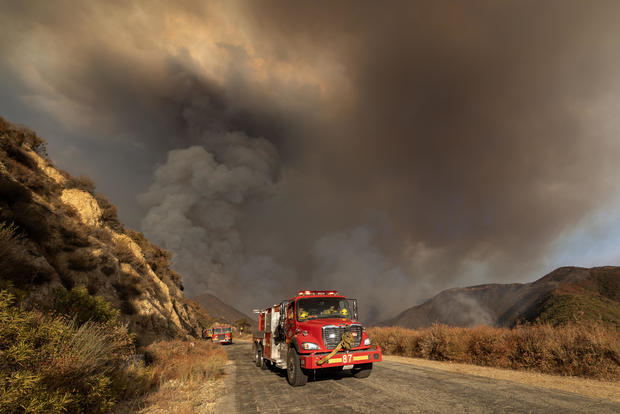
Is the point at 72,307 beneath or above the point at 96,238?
beneath

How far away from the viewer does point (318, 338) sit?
8.18m

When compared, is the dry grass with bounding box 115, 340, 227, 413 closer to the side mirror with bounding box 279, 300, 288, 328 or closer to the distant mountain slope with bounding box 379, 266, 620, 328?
the side mirror with bounding box 279, 300, 288, 328

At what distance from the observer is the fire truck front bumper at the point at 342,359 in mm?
7660

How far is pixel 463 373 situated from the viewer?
32.0ft

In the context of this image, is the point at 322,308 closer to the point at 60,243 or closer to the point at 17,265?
the point at 17,265

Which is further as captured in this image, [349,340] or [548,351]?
[548,351]

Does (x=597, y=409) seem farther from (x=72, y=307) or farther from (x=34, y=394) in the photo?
(x=72, y=307)

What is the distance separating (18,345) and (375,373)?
30.1 feet

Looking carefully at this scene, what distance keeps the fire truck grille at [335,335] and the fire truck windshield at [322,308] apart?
4.62 ft

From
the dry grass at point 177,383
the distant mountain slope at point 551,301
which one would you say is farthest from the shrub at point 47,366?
the distant mountain slope at point 551,301

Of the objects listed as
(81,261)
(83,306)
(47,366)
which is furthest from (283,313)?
(81,261)

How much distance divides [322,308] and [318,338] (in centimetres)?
187

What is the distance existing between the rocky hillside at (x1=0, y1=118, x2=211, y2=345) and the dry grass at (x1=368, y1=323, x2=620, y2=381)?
1477cm

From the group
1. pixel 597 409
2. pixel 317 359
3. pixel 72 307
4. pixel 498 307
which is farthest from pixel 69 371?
pixel 498 307
